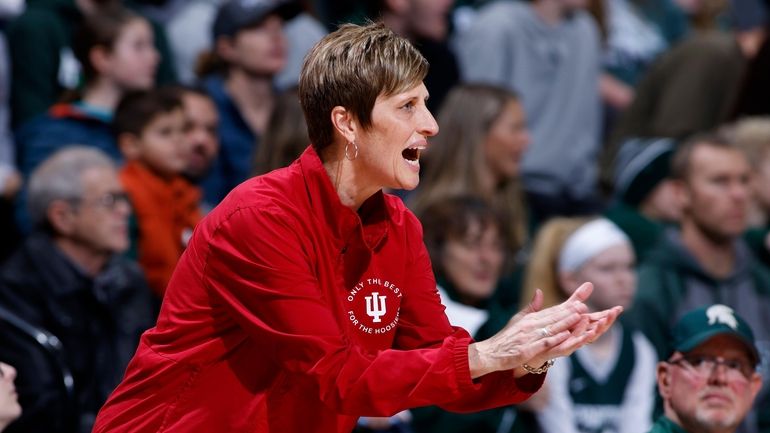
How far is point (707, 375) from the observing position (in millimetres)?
3600

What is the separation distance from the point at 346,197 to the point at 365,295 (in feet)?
0.69

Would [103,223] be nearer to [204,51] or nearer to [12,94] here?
[12,94]

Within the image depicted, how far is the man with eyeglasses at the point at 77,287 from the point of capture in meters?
4.77

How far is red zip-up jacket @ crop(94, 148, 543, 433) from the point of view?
2811 millimetres

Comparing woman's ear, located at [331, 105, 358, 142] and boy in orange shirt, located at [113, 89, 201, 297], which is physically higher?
woman's ear, located at [331, 105, 358, 142]

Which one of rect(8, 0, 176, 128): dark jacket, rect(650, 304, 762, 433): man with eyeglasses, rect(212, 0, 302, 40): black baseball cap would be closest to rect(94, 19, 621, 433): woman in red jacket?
rect(650, 304, 762, 433): man with eyeglasses

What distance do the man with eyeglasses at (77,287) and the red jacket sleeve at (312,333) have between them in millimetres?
2009

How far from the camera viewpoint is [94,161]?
5477mm

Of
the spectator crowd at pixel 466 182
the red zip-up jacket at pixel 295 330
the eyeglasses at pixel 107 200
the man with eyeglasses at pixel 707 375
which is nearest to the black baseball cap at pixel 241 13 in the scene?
the spectator crowd at pixel 466 182

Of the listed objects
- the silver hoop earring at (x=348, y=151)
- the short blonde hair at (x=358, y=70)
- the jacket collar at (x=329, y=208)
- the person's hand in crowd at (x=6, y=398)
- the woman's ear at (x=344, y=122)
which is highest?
the short blonde hair at (x=358, y=70)

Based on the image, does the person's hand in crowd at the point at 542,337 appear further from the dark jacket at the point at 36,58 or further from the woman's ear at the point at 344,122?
the dark jacket at the point at 36,58

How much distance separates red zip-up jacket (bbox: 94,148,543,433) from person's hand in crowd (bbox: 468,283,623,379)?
0.19ft

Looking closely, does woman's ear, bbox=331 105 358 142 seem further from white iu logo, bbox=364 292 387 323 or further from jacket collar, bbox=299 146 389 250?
white iu logo, bbox=364 292 387 323

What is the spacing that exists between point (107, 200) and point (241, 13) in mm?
1723
